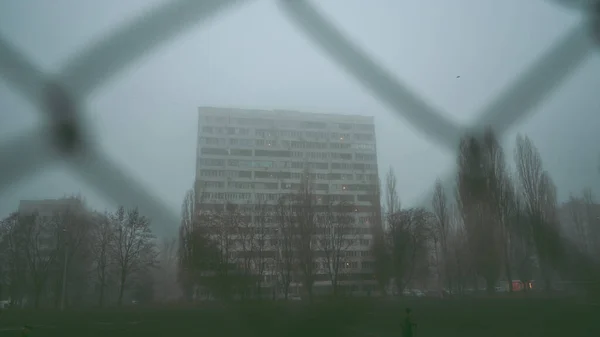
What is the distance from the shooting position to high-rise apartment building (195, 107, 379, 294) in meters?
38.0

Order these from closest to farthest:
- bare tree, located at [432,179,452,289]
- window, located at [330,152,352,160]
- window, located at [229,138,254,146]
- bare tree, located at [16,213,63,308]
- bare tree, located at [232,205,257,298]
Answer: bare tree, located at [232,205,257,298] < bare tree, located at [16,213,63,308] < bare tree, located at [432,179,452,289] < window, located at [229,138,254,146] < window, located at [330,152,352,160]

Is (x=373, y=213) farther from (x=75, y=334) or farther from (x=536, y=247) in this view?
(x=75, y=334)

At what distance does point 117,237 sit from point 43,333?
9935 millimetres

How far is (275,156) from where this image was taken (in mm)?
38312

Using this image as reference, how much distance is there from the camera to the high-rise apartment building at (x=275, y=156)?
125 feet

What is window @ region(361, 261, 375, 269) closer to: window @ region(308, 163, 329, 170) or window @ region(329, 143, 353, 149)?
window @ region(308, 163, 329, 170)

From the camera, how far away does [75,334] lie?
13664 mm

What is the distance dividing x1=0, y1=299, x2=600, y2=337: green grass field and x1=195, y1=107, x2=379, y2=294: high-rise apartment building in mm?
18848

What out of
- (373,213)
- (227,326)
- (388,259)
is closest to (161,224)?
(227,326)

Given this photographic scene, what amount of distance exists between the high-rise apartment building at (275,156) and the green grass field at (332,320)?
18.8m

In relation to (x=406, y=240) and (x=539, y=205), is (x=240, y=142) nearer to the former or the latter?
(x=406, y=240)

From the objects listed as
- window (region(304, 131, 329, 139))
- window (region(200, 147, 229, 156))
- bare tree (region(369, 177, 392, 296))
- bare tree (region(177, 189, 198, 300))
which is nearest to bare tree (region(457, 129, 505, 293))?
bare tree (region(369, 177, 392, 296))

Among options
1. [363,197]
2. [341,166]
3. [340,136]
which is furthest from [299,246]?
[340,136]

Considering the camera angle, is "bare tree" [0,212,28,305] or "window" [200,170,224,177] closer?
"bare tree" [0,212,28,305]
